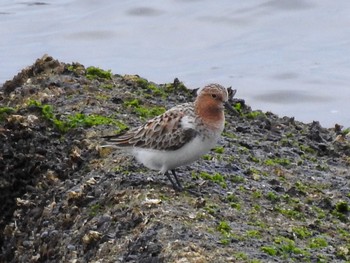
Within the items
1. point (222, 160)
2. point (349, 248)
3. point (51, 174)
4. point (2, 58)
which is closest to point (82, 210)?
point (51, 174)

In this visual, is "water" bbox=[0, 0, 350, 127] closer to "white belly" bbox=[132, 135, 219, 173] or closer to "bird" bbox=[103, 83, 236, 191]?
"bird" bbox=[103, 83, 236, 191]

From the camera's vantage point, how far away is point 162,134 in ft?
27.2

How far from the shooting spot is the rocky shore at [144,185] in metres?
7.24

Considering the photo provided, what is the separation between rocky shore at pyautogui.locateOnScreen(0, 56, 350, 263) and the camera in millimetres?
7242

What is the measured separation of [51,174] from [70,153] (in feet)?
0.90

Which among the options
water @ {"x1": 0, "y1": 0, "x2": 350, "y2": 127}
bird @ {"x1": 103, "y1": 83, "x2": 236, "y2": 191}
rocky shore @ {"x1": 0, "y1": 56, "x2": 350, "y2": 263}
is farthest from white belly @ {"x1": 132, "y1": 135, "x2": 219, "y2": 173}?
water @ {"x1": 0, "y1": 0, "x2": 350, "y2": 127}

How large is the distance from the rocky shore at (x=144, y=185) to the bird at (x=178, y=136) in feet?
Answer: 0.59

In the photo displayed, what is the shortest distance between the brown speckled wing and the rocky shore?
259 millimetres

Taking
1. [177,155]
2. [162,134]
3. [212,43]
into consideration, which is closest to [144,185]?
[177,155]

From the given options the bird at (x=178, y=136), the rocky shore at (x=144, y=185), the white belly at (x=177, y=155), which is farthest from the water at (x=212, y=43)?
the white belly at (x=177, y=155)

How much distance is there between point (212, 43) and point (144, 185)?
13768mm

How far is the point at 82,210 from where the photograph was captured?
8.00 metres

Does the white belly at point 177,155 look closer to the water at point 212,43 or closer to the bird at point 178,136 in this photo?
the bird at point 178,136

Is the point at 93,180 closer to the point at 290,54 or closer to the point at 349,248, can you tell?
the point at 349,248
